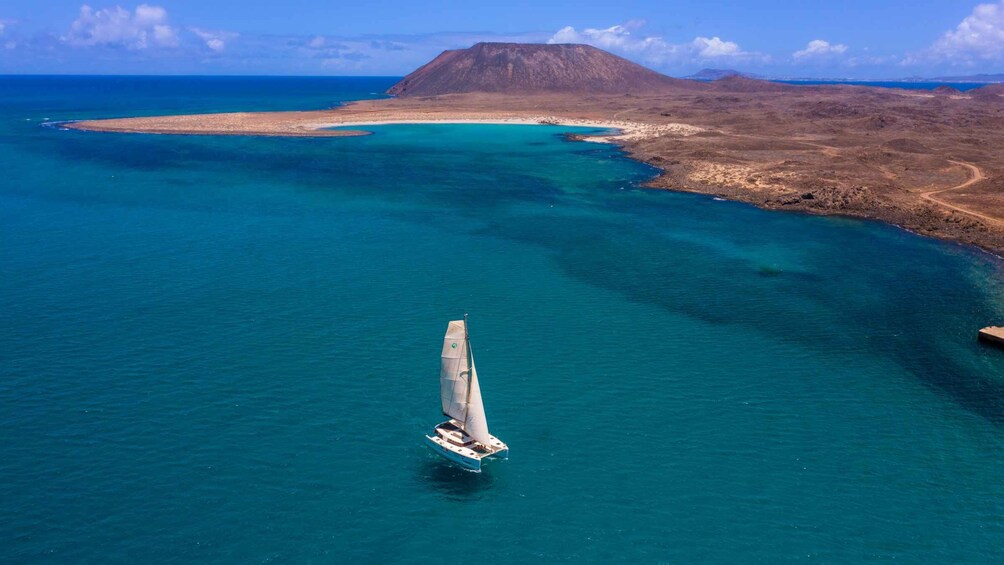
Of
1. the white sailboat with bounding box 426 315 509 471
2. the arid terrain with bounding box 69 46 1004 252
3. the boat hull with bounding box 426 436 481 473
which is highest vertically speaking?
the arid terrain with bounding box 69 46 1004 252

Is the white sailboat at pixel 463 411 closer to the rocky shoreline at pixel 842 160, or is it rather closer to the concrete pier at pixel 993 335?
the concrete pier at pixel 993 335

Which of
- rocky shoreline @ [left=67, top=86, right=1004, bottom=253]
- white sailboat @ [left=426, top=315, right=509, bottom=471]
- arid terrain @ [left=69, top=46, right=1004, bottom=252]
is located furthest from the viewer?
arid terrain @ [left=69, top=46, right=1004, bottom=252]

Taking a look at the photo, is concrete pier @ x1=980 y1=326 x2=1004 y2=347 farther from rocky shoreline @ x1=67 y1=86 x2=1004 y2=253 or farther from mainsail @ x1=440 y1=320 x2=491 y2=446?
mainsail @ x1=440 y1=320 x2=491 y2=446

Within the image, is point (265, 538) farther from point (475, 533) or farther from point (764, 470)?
point (764, 470)

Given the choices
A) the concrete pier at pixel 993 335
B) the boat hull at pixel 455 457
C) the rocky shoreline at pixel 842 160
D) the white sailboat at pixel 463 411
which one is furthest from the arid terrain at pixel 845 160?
the boat hull at pixel 455 457

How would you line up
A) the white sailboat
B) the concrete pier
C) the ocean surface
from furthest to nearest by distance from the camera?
the concrete pier < the white sailboat < the ocean surface

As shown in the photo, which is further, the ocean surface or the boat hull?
the boat hull

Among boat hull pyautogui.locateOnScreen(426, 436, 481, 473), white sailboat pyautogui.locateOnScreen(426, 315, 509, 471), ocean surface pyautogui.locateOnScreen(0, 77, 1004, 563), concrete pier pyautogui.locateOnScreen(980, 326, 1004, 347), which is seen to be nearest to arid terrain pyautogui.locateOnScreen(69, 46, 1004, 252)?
ocean surface pyautogui.locateOnScreen(0, 77, 1004, 563)
